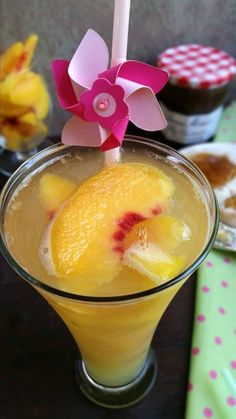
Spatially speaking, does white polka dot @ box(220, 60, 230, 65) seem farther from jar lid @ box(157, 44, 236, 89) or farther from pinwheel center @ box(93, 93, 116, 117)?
pinwheel center @ box(93, 93, 116, 117)

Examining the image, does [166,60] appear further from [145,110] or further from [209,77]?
[145,110]

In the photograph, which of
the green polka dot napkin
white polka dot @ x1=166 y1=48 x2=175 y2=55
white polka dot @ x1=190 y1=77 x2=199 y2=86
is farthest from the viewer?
white polka dot @ x1=166 y1=48 x2=175 y2=55

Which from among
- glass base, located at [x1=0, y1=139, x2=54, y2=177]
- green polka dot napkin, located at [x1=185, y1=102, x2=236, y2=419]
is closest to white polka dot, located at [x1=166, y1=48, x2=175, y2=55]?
glass base, located at [x1=0, y1=139, x2=54, y2=177]

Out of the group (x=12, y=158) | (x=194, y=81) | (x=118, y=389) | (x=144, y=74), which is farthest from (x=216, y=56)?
(x=118, y=389)

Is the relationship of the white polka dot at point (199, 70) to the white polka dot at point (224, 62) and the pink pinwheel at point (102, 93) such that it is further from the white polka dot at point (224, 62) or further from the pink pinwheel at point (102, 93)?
the pink pinwheel at point (102, 93)

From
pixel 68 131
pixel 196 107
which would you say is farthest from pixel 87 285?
pixel 196 107

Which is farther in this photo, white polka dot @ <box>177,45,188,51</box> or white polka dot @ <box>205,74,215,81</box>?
white polka dot @ <box>177,45,188,51</box>
